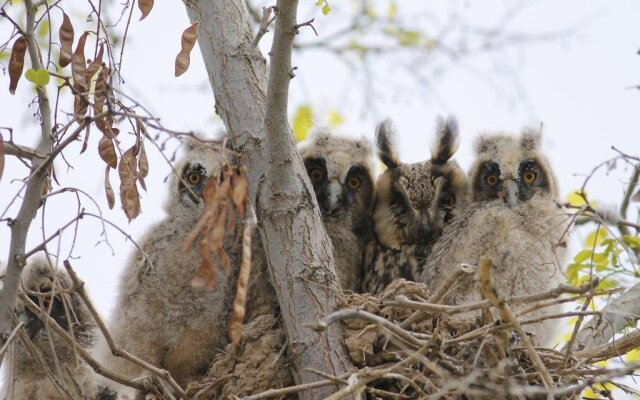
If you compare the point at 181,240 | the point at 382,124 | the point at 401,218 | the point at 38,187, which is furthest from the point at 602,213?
the point at 38,187

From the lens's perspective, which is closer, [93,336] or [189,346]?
[189,346]

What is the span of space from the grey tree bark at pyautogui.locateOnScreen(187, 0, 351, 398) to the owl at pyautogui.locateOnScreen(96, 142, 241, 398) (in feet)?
1.32

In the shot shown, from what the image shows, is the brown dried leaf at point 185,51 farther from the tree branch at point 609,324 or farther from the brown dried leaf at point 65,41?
the tree branch at point 609,324

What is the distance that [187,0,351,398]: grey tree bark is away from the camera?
3.47 m

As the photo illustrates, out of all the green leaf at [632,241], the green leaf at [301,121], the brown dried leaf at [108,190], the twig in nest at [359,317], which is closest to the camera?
the twig in nest at [359,317]

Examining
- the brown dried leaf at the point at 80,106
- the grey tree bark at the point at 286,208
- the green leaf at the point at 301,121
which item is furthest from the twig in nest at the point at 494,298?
the green leaf at the point at 301,121

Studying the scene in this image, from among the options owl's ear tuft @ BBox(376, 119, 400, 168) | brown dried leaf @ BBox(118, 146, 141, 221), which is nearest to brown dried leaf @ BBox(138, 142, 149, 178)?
brown dried leaf @ BBox(118, 146, 141, 221)

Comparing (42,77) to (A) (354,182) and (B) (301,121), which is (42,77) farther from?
(B) (301,121)

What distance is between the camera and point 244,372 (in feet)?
13.2

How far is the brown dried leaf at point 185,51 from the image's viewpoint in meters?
3.45

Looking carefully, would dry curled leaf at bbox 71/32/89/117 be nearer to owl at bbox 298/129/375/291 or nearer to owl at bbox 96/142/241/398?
owl at bbox 96/142/241/398

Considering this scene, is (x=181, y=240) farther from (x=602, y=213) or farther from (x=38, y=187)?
(x=602, y=213)

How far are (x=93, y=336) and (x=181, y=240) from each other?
1166 mm

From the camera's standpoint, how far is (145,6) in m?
3.34
